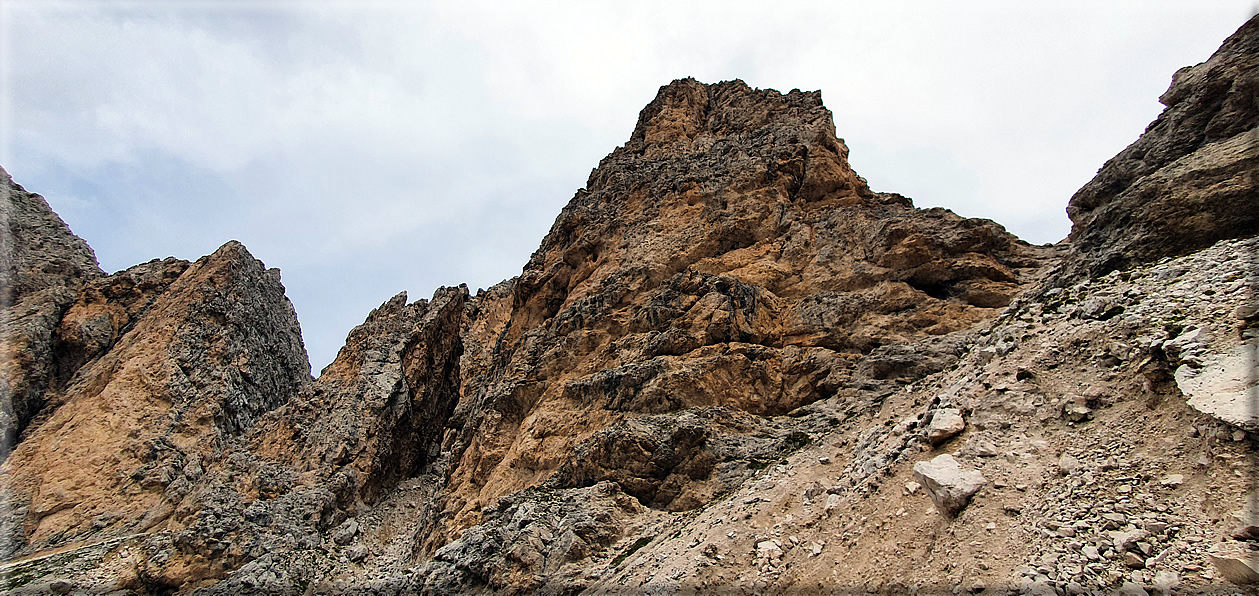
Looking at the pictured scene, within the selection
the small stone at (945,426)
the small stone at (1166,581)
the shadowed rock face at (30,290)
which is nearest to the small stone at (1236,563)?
the small stone at (1166,581)

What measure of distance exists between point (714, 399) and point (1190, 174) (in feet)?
54.4

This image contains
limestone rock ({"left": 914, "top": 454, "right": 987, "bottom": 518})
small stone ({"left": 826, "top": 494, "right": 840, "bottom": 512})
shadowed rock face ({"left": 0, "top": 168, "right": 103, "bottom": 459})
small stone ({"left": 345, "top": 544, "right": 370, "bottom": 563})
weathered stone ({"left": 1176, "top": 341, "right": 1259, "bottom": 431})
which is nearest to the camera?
weathered stone ({"left": 1176, "top": 341, "right": 1259, "bottom": 431})

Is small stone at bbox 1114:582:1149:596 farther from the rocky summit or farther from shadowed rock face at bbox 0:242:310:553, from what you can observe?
shadowed rock face at bbox 0:242:310:553

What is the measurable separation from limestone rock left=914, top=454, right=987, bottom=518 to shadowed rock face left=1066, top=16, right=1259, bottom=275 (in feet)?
33.1

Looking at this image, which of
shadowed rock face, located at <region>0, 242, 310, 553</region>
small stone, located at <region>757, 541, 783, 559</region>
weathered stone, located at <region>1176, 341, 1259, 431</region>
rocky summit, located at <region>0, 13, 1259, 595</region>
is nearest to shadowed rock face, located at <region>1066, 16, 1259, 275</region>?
rocky summit, located at <region>0, 13, 1259, 595</region>

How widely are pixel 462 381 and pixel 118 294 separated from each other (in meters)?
37.1

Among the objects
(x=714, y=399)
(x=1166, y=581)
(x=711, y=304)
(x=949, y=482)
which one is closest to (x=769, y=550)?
(x=949, y=482)

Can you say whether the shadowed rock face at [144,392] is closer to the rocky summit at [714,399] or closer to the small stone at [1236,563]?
the rocky summit at [714,399]

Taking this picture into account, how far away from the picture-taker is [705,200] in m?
34.2

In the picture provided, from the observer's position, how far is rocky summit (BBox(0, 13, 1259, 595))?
36.6 feet

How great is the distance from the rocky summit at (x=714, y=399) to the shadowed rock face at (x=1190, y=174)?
0.34 ft

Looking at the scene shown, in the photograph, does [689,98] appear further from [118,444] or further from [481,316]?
[118,444]

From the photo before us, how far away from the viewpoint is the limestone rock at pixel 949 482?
1188 cm

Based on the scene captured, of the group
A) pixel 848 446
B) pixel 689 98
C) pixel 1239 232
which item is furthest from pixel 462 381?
pixel 1239 232
